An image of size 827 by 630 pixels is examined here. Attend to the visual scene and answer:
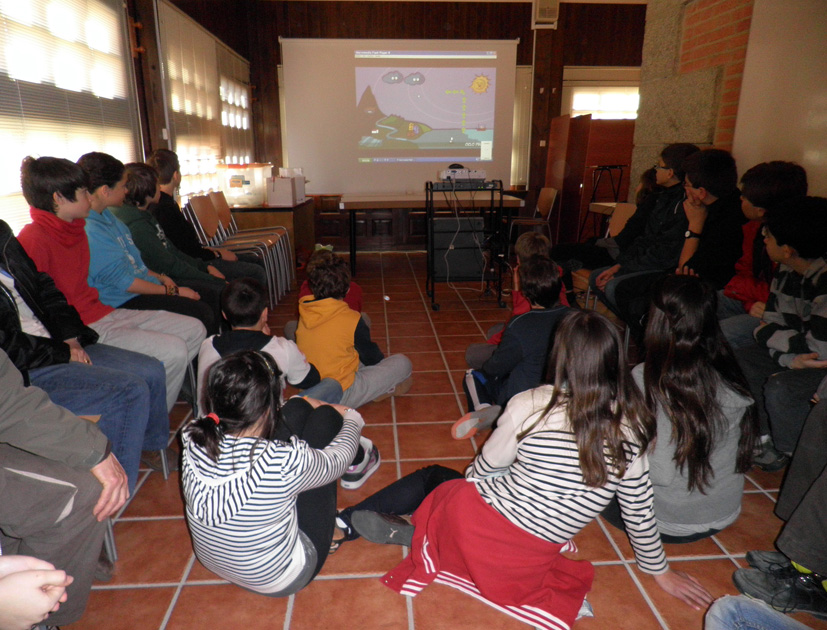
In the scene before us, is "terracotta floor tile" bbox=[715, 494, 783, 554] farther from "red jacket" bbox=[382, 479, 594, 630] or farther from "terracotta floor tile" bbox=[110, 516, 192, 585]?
"terracotta floor tile" bbox=[110, 516, 192, 585]

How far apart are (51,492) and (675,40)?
412 centimetres

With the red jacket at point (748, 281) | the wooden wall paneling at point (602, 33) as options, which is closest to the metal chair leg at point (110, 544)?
the red jacket at point (748, 281)

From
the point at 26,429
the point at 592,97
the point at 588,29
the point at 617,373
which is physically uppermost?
the point at 588,29

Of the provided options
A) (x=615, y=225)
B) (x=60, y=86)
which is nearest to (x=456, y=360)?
(x=615, y=225)

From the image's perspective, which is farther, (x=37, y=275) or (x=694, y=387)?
(x=37, y=275)

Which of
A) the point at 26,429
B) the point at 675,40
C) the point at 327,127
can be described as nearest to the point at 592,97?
the point at 327,127

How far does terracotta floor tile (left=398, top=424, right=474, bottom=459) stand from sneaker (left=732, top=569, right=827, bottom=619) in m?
1.01

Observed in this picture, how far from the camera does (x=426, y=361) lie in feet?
10.5

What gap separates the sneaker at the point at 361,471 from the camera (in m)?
1.96

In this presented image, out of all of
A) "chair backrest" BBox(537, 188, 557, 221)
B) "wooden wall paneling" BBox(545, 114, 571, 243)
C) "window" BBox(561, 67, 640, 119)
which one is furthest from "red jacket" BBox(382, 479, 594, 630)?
"window" BBox(561, 67, 640, 119)

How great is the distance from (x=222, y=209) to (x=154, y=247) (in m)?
1.80

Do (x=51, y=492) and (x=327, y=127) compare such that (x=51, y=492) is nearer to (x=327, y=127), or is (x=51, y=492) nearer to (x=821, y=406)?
(x=821, y=406)

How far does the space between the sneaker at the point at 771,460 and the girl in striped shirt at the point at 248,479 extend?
1769mm

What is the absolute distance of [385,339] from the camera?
3605mm
